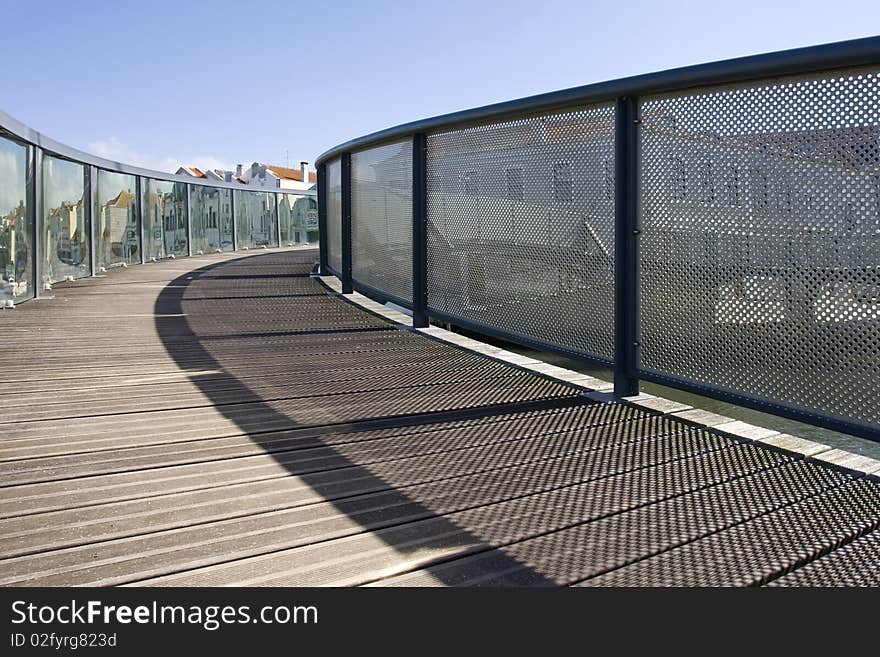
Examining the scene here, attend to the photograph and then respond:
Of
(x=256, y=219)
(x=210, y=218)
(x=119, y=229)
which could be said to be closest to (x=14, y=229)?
(x=119, y=229)

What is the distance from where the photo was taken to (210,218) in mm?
22391

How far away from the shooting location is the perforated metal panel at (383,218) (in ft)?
24.8

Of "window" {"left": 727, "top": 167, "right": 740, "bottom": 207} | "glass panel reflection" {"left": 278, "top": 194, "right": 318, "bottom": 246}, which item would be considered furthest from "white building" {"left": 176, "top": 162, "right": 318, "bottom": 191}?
"window" {"left": 727, "top": 167, "right": 740, "bottom": 207}

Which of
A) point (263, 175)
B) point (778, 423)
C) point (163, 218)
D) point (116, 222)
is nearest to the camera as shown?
point (778, 423)

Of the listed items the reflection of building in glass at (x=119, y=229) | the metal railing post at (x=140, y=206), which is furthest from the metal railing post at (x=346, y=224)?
the metal railing post at (x=140, y=206)

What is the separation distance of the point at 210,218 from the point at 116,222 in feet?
22.3

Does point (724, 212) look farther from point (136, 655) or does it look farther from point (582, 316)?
point (136, 655)

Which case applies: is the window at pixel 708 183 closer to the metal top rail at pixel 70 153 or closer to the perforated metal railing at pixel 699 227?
the perforated metal railing at pixel 699 227

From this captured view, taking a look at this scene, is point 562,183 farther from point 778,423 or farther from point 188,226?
point 188,226

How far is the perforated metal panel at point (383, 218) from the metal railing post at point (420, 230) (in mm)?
287

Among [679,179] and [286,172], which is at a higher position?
[286,172]

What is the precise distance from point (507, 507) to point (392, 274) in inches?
209

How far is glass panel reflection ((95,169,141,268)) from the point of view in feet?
48.0

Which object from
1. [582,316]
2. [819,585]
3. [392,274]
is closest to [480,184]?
[582,316]
